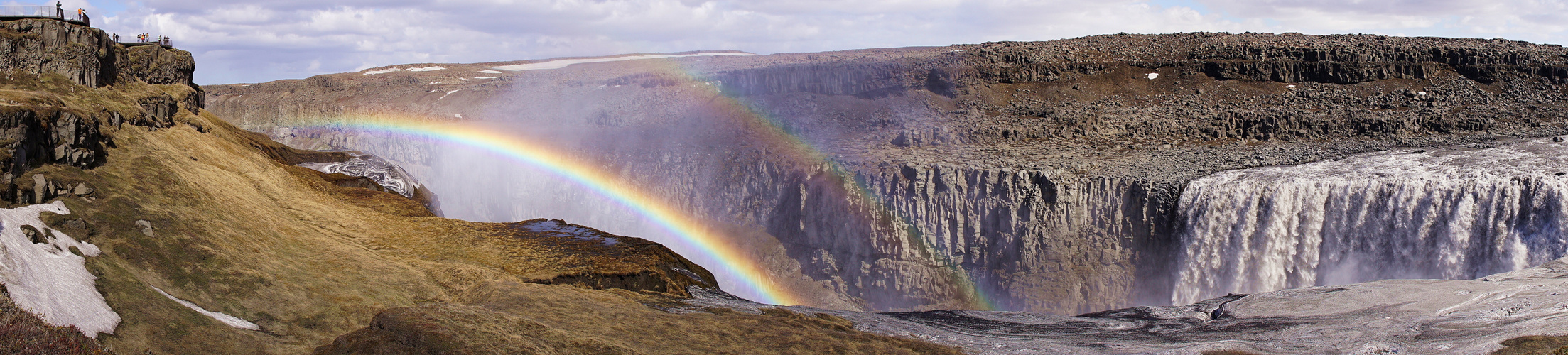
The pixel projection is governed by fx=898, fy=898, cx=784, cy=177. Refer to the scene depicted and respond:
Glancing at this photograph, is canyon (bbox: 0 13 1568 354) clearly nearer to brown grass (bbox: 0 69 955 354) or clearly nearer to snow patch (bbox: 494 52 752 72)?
brown grass (bbox: 0 69 955 354)

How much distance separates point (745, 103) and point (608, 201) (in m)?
11.7

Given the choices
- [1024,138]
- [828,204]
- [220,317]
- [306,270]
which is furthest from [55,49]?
[1024,138]

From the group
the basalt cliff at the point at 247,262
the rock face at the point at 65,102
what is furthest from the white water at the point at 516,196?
the basalt cliff at the point at 247,262

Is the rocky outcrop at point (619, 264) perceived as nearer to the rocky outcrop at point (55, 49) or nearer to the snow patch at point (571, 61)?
the rocky outcrop at point (55, 49)

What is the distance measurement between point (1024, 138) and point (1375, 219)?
17676 mm

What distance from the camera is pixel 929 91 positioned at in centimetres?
5841

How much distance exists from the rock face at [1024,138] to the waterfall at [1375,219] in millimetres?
1779

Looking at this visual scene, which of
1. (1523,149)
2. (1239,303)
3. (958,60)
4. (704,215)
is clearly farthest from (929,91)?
(1239,303)

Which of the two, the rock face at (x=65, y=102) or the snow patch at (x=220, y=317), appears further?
the rock face at (x=65, y=102)

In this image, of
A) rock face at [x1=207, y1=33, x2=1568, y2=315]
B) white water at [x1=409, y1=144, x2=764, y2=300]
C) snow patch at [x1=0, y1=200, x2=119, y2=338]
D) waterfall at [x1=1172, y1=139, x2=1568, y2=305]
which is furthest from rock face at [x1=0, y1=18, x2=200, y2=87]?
waterfall at [x1=1172, y1=139, x2=1568, y2=305]

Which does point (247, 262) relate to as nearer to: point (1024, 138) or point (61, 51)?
point (61, 51)

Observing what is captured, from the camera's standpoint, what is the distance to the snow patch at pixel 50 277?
37.6 feet

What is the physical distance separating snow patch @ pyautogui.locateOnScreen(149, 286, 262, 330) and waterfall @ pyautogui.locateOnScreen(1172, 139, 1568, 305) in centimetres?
3378

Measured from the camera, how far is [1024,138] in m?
47.2
